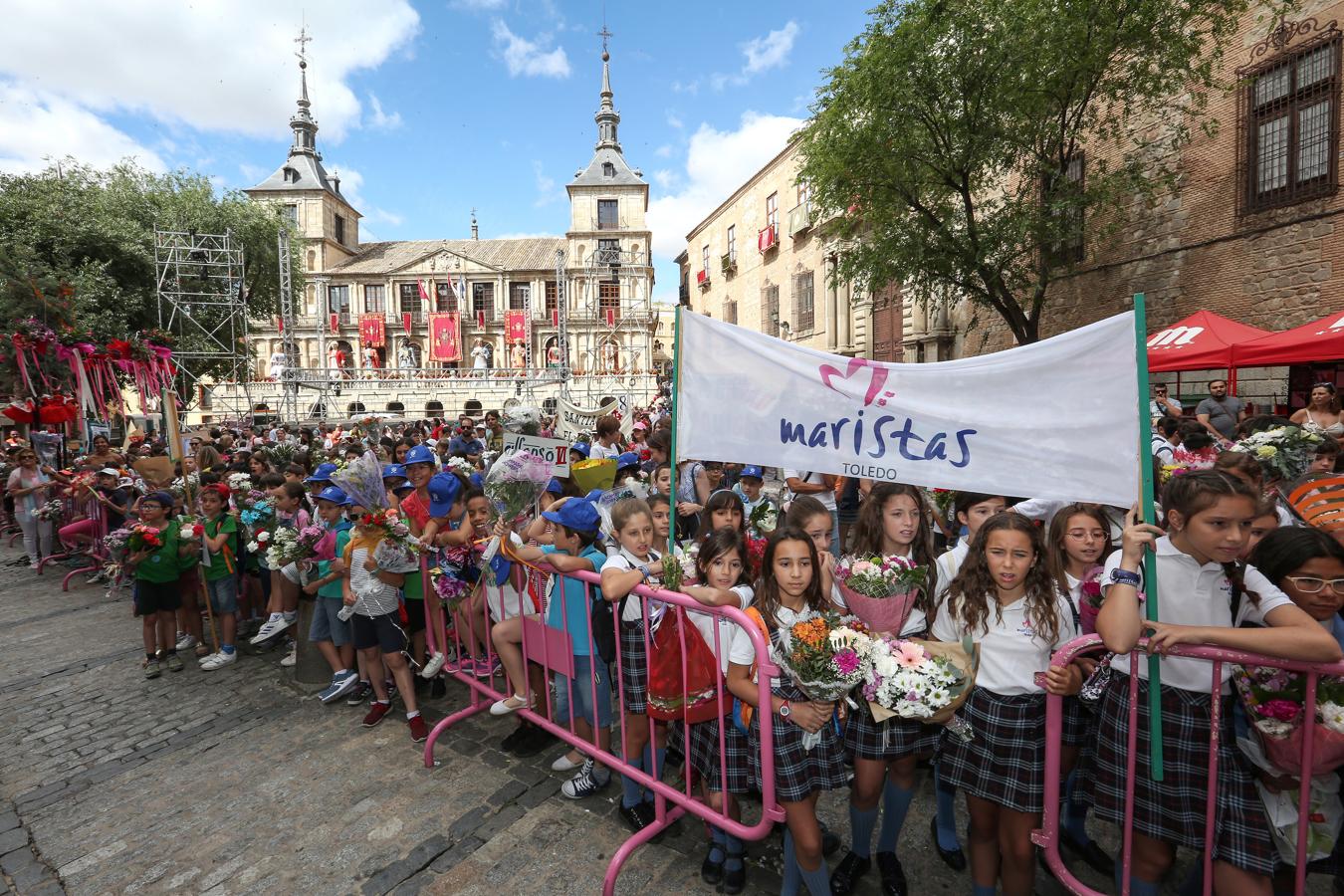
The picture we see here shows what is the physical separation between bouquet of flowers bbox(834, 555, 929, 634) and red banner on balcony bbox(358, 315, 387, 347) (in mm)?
54002

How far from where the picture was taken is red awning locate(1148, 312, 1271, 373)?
29.8 feet

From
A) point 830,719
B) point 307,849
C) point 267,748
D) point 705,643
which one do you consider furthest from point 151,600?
point 830,719

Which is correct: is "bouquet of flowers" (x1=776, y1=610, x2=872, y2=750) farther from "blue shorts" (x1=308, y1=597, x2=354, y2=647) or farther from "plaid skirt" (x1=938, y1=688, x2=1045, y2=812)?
"blue shorts" (x1=308, y1=597, x2=354, y2=647)

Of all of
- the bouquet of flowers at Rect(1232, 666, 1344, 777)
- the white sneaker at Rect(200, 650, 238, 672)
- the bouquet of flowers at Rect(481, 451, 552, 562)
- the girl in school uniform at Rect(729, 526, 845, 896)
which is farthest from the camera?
the white sneaker at Rect(200, 650, 238, 672)

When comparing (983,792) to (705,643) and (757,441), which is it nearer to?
(705,643)

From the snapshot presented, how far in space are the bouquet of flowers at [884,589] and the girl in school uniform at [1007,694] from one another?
0.20 m

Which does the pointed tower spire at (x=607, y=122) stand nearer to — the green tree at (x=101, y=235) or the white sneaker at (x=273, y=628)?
the green tree at (x=101, y=235)

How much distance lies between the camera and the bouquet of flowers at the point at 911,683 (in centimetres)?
219

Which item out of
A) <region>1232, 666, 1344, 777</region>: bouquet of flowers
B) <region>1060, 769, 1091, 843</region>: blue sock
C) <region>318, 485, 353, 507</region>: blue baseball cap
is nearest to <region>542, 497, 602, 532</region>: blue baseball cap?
<region>318, 485, 353, 507</region>: blue baseball cap

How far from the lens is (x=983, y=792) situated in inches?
95.0

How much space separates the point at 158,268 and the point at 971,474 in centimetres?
2967

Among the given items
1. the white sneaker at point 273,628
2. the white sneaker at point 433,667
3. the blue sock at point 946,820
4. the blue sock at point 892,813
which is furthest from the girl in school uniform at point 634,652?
the white sneaker at point 273,628

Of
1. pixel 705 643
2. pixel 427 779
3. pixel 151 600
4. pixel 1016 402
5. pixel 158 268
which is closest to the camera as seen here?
pixel 1016 402

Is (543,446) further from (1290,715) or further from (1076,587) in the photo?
(1290,715)
